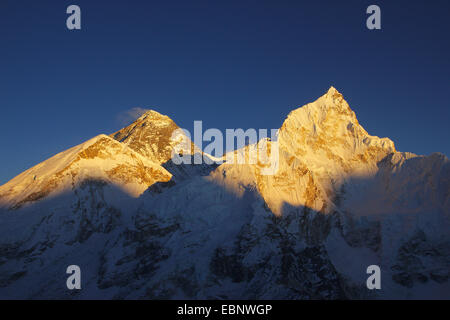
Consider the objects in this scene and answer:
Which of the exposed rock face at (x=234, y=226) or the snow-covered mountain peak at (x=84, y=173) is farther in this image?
the snow-covered mountain peak at (x=84, y=173)

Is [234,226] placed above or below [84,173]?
below

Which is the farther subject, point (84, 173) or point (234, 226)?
point (84, 173)

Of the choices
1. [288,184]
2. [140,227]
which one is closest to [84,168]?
[140,227]

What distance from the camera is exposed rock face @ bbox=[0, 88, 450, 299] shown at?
4577 inches

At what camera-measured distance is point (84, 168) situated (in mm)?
151750

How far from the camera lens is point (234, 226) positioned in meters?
127

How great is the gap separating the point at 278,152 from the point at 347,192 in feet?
105

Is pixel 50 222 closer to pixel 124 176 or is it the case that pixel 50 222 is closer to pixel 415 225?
pixel 124 176

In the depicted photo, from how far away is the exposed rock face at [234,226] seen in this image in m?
116

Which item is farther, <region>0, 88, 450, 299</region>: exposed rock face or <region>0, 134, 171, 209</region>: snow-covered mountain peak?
<region>0, 134, 171, 209</region>: snow-covered mountain peak
